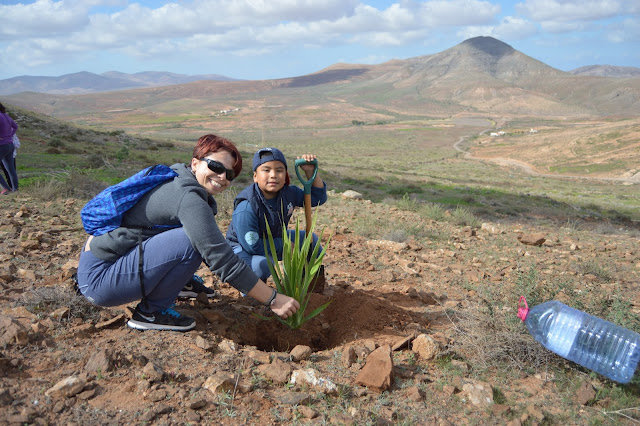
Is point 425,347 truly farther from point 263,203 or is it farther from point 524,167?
point 524,167

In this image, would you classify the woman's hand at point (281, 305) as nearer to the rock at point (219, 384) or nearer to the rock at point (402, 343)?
the rock at point (219, 384)

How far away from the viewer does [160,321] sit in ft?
8.16

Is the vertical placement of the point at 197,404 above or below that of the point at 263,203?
below

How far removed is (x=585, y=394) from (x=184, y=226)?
213cm

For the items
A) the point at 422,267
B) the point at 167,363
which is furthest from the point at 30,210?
the point at 422,267

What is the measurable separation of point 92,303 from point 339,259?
7.73ft

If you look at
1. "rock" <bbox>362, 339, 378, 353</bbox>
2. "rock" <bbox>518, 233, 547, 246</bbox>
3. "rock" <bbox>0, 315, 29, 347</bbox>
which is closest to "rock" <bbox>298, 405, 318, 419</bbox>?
"rock" <bbox>362, 339, 378, 353</bbox>

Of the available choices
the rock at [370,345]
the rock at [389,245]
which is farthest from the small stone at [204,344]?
the rock at [389,245]

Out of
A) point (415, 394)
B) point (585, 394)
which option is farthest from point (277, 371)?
Result: point (585, 394)

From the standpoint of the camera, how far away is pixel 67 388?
6.07ft

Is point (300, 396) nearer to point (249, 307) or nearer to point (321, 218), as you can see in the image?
point (249, 307)

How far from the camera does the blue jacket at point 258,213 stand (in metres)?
2.94

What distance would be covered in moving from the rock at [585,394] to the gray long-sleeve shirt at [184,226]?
169cm

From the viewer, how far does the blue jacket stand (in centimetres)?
294
